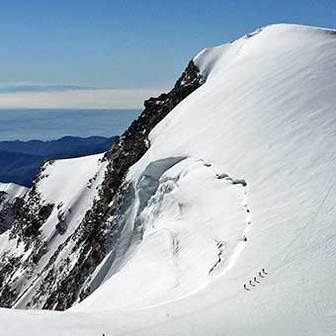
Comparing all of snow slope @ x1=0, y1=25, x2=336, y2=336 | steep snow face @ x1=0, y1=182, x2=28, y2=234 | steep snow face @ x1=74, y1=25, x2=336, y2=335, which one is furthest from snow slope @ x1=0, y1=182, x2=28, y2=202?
steep snow face @ x1=74, y1=25, x2=336, y2=335

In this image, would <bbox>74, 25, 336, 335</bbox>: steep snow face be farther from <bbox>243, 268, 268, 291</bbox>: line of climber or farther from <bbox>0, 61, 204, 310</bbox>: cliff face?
<bbox>0, 61, 204, 310</bbox>: cliff face

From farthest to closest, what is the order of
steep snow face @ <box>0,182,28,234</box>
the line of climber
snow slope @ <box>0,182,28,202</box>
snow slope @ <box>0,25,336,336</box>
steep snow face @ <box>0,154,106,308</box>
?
snow slope @ <box>0,182,28,202</box>, steep snow face @ <box>0,182,28,234</box>, steep snow face @ <box>0,154,106,308</box>, the line of climber, snow slope @ <box>0,25,336,336</box>

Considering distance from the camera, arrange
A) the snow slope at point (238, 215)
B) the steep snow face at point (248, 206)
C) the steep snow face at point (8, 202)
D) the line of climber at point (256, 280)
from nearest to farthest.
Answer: the snow slope at point (238, 215), the steep snow face at point (248, 206), the line of climber at point (256, 280), the steep snow face at point (8, 202)

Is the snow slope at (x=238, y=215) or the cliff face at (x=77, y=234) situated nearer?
the snow slope at (x=238, y=215)

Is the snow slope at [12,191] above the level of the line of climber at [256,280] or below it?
below

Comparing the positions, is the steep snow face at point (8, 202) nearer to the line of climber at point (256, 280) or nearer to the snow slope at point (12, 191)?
the snow slope at point (12, 191)

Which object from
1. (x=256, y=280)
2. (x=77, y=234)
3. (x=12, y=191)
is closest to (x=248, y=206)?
(x=256, y=280)

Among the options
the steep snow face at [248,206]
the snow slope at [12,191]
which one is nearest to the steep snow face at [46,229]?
the steep snow face at [248,206]
